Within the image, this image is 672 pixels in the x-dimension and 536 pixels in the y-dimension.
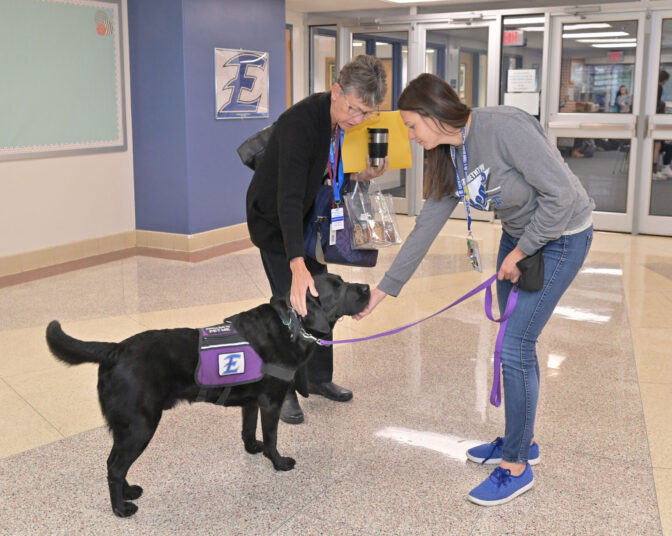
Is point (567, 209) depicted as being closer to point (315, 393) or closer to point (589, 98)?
point (315, 393)

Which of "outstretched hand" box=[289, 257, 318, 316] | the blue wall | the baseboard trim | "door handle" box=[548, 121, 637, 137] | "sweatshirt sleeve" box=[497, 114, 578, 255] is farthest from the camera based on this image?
"door handle" box=[548, 121, 637, 137]

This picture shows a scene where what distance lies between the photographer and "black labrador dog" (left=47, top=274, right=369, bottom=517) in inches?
88.4

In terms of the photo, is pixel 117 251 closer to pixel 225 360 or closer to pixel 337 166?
pixel 337 166

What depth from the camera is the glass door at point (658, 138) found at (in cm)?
721

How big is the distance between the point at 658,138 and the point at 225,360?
20.8 ft

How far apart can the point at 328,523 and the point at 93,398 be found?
147 centimetres

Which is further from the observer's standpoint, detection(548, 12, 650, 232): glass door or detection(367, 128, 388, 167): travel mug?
detection(548, 12, 650, 232): glass door

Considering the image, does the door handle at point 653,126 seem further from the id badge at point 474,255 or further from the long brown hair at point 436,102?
the long brown hair at point 436,102

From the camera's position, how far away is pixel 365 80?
2506mm

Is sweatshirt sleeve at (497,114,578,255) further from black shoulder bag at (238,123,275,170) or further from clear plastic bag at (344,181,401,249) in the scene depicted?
black shoulder bag at (238,123,275,170)

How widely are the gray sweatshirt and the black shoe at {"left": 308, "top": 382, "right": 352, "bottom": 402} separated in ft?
4.17

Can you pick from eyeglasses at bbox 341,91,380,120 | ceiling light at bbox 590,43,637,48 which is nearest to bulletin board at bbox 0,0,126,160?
eyeglasses at bbox 341,91,380,120

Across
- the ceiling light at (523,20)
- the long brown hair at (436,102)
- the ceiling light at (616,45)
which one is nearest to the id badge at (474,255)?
the long brown hair at (436,102)

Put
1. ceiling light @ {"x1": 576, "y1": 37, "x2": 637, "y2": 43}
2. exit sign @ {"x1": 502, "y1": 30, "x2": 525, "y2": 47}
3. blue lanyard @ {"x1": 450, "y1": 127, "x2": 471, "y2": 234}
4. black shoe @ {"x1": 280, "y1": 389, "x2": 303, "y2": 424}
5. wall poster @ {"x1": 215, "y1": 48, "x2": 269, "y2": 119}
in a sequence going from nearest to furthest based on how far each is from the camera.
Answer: blue lanyard @ {"x1": 450, "y1": 127, "x2": 471, "y2": 234}
black shoe @ {"x1": 280, "y1": 389, "x2": 303, "y2": 424}
wall poster @ {"x1": 215, "y1": 48, "x2": 269, "y2": 119}
ceiling light @ {"x1": 576, "y1": 37, "x2": 637, "y2": 43}
exit sign @ {"x1": 502, "y1": 30, "x2": 525, "y2": 47}
